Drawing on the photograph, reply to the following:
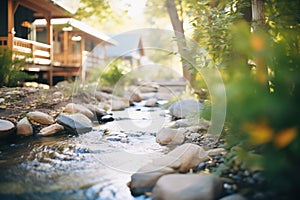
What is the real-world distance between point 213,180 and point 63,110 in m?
5.45

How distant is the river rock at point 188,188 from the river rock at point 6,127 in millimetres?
3577

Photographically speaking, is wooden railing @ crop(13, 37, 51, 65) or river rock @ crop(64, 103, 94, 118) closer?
river rock @ crop(64, 103, 94, 118)

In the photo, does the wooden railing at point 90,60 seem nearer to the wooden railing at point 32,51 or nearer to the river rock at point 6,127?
the wooden railing at point 32,51

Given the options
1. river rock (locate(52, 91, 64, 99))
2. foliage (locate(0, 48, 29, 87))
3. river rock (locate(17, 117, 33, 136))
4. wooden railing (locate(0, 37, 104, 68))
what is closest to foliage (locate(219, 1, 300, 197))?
river rock (locate(17, 117, 33, 136))

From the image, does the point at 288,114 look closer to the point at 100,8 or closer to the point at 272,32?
the point at 272,32

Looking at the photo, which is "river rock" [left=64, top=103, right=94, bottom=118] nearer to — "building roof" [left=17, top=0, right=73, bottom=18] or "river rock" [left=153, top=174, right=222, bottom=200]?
"building roof" [left=17, top=0, right=73, bottom=18]

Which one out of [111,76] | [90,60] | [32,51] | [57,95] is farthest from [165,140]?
[90,60]

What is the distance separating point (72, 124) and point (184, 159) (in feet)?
10.6

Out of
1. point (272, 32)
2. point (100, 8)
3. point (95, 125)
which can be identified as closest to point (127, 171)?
point (272, 32)

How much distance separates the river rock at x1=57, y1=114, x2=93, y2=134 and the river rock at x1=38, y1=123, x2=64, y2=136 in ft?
0.32

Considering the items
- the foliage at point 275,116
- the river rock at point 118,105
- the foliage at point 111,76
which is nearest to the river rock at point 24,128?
the foliage at point 275,116

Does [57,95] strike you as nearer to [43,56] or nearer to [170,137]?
[43,56]

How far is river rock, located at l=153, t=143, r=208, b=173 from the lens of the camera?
3621 mm

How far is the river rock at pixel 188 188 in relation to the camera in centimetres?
276
